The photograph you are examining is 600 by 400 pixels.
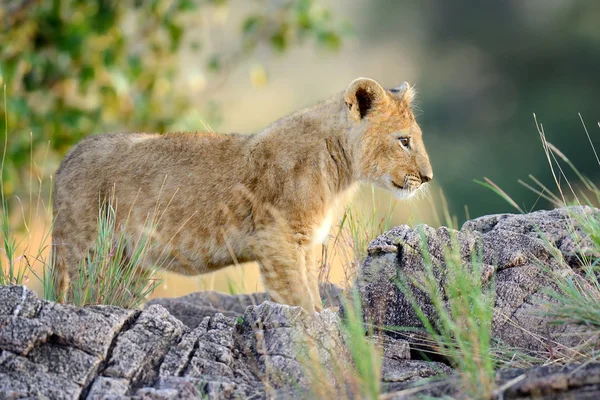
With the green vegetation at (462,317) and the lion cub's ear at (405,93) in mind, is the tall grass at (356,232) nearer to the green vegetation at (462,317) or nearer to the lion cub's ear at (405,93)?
the lion cub's ear at (405,93)

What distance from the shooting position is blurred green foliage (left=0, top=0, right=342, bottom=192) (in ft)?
30.5

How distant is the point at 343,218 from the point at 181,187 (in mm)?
1179

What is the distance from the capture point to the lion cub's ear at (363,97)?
6.22 m

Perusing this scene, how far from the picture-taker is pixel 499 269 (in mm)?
4918

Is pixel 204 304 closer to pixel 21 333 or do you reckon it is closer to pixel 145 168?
pixel 145 168

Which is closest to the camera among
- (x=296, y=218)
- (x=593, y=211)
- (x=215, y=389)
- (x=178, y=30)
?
(x=215, y=389)

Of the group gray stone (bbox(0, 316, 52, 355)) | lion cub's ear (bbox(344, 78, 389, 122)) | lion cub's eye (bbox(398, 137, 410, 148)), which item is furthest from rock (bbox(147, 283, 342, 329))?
gray stone (bbox(0, 316, 52, 355))

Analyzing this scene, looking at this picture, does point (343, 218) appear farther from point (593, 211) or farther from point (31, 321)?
point (31, 321)

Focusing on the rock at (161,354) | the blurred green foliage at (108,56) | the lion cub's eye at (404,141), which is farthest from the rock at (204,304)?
the blurred green foliage at (108,56)

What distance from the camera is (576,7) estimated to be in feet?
74.1

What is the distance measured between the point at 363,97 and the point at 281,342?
8.66ft

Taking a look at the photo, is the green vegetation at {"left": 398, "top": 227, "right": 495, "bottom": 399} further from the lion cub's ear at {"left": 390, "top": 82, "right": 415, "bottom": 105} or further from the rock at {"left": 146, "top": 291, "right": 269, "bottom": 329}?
the lion cub's ear at {"left": 390, "top": 82, "right": 415, "bottom": 105}

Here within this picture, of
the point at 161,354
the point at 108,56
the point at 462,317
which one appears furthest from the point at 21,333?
the point at 108,56

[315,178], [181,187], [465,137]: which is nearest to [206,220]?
[181,187]
